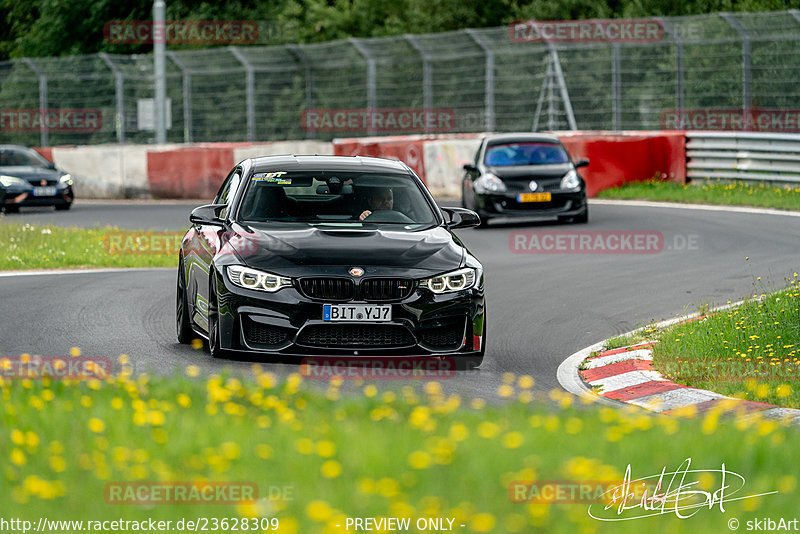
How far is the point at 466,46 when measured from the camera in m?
31.6

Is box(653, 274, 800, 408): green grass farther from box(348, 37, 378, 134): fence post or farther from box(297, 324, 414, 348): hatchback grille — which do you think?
box(348, 37, 378, 134): fence post

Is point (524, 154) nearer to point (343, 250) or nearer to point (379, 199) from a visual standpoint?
point (379, 199)

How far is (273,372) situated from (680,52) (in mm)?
20166

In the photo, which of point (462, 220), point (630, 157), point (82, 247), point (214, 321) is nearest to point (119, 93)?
point (630, 157)

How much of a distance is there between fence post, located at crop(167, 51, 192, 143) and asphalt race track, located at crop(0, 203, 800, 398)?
16050 mm

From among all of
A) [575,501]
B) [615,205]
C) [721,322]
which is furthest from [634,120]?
[575,501]

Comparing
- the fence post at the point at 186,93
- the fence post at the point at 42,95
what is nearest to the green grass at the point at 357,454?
the fence post at the point at 186,93

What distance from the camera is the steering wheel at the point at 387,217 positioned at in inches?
418

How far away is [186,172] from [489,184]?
1099 centimetres

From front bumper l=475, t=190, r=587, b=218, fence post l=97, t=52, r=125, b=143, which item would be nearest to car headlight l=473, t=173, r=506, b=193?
front bumper l=475, t=190, r=587, b=218

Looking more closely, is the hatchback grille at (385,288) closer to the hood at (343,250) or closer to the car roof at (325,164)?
the hood at (343,250)

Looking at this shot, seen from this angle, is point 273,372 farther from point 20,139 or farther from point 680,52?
point 20,139

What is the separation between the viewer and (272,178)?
1085 centimetres

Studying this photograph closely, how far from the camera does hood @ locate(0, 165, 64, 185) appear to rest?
28016 mm
